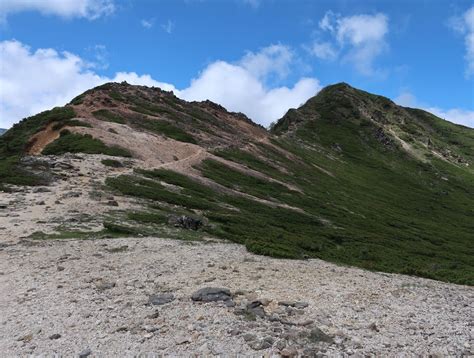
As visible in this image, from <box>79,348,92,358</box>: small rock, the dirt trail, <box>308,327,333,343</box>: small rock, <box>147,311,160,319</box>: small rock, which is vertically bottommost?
<box>79,348,92,358</box>: small rock

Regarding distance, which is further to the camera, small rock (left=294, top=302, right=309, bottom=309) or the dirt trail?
the dirt trail

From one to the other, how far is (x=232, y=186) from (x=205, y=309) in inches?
1758

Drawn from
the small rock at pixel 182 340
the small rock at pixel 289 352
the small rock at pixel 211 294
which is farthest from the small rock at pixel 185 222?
the small rock at pixel 289 352

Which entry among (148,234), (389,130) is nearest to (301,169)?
(148,234)

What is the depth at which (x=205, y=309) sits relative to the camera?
17219 millimetres

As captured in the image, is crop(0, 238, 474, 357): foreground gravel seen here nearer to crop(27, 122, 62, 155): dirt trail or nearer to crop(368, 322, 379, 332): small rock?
crop(368, 322, 379, 332): small rock

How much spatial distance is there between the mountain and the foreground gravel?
583cm

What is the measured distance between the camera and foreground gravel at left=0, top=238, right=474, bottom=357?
14516 mm

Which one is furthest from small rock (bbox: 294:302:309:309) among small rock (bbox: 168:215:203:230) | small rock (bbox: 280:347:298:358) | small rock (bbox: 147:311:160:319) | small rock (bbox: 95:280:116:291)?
small rock (bbox: 168:215:203:230)

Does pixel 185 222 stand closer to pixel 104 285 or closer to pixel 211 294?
pixel 104 285

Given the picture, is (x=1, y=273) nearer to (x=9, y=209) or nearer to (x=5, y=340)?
(x=5, y=340)

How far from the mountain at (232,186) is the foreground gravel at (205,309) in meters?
5.83

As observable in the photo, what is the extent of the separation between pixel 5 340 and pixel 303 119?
186182 mm

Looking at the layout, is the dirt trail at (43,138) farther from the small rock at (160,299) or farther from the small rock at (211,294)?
the small rock at (211,294)
